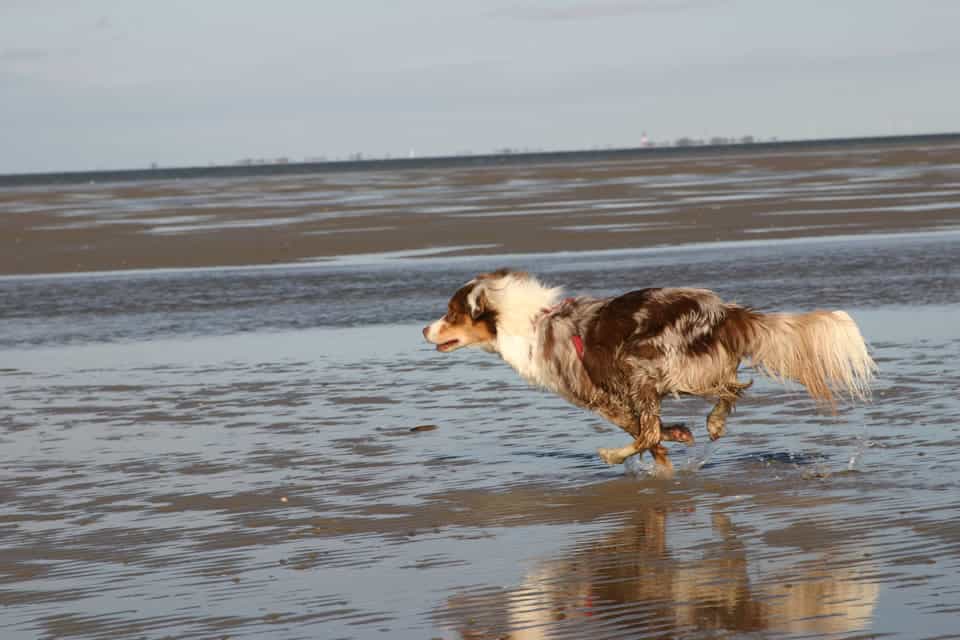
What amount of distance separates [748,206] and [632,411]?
20.7 meters

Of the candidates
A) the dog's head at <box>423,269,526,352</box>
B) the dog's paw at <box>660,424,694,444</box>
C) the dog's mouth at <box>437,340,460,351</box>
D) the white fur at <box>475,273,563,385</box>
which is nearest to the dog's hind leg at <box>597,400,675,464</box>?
the dog's paw at <box>660,424,694,444</box>

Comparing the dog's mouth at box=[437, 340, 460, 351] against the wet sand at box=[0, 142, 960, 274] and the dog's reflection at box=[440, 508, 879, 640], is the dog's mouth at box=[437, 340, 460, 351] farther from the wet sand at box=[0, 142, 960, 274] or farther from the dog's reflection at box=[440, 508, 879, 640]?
the wet sand at box=[0, 142, 960, 274]

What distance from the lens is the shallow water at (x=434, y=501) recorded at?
5543 mm

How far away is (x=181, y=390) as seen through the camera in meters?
11.2

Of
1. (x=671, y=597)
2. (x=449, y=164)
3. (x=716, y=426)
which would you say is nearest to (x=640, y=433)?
(x=716, y=426)

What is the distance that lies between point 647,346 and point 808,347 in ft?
2.80

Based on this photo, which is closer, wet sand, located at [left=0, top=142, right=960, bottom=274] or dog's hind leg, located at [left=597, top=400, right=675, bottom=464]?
dog's hind leg, located at [left=597, top=400, right=675, bottom=464]

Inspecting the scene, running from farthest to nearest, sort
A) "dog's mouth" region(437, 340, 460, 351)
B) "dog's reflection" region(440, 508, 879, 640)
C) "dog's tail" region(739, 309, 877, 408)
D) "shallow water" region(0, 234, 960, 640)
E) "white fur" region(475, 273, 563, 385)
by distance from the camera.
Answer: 1. "dog's mouth" region(437, 340, 460, 351)
2. "white fur" region(475, 273, 563, 385)
3. "dog's tail" region(739, 309, 877, 408)
4. "shallow water" region(0, 234, 960, 640)
5. "dog's reflection" region(440, 508, 879, 640)

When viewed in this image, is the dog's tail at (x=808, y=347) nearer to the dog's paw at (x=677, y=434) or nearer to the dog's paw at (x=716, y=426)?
the dog's paw at (x=716, y=426)

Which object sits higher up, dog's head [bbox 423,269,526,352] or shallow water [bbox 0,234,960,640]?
dog's head [bbox 423,269,526,352]

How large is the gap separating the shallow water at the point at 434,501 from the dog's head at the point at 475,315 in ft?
2.13

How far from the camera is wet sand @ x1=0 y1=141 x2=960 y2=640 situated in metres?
5.55

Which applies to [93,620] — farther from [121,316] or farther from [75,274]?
[75,274]

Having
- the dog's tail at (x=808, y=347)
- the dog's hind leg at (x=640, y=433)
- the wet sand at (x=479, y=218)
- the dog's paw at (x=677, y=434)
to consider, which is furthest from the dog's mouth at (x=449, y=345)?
the wet sand at (x=479, y=218)
